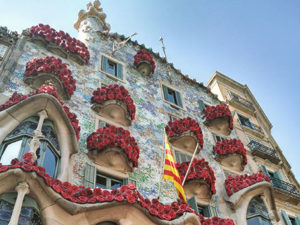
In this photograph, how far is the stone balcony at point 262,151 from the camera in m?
20.7

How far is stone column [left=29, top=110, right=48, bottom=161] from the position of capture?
9377 millimetres

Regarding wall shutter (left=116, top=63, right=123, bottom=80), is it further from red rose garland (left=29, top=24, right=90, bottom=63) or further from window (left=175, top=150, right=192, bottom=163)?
window (left=175, top=150, right=192, bottom=163)

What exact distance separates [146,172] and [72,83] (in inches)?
179

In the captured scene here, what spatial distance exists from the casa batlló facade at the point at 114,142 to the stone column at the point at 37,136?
34 millimetres

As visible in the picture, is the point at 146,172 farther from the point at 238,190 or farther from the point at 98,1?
the point at 98,1

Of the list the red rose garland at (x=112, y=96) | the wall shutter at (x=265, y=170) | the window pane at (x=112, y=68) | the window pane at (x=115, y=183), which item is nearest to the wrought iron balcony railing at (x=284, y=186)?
the wall shutter at (x=265, y=170)

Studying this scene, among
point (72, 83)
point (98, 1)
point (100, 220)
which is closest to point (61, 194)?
point (100, 220)

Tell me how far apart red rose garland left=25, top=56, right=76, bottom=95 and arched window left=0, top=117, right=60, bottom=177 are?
10.5 ft

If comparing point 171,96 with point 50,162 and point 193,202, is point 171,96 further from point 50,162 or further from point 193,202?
point 50,162

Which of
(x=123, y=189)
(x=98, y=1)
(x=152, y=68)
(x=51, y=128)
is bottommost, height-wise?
(x=123, y=189)

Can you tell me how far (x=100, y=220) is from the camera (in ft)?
29.9

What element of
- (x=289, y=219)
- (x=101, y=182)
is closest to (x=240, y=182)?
(x=289, y=219)

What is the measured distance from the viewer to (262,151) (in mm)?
20859

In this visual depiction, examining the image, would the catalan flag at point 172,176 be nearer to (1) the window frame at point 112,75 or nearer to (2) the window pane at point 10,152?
(2) the window pane at point 10,152
